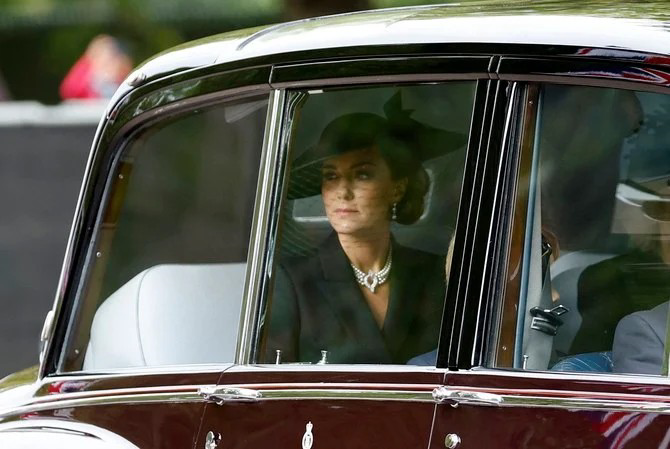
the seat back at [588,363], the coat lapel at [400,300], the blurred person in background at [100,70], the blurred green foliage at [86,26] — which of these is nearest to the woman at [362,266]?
the coat lapel at [400,300]

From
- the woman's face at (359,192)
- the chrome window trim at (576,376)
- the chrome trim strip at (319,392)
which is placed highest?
the woman's face at (359,192)

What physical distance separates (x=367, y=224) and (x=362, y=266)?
101 mm

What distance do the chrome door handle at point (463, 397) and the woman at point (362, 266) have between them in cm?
22

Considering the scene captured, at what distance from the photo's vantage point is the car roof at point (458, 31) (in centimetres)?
282

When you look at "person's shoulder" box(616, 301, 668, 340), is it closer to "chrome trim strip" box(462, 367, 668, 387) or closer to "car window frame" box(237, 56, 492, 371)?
"chrome trim strip" box(462, 367, 668, 387)

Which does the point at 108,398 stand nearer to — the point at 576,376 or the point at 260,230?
the point at 260,230

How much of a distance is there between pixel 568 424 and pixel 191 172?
23.8 ft

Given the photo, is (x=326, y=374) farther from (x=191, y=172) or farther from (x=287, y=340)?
(x=191, y=172)

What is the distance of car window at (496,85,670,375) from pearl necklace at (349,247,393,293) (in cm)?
42

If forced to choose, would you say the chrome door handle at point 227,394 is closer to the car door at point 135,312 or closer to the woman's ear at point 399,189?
the car door at point 135,312

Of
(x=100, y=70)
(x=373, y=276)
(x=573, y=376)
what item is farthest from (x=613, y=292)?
(x=100, y=70)

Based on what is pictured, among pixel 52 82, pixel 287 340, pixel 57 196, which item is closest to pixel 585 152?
pixel 287 340

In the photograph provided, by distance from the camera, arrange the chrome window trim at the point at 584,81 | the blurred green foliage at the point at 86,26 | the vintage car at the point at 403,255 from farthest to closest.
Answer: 1. the blurred green foliage at the point at 86,26
2. the vintage car at the point at 403,255
3. the chrome window trim at the point at 584,81

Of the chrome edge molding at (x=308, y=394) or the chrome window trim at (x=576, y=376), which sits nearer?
the chrome window trim at (x=576, y=376)
